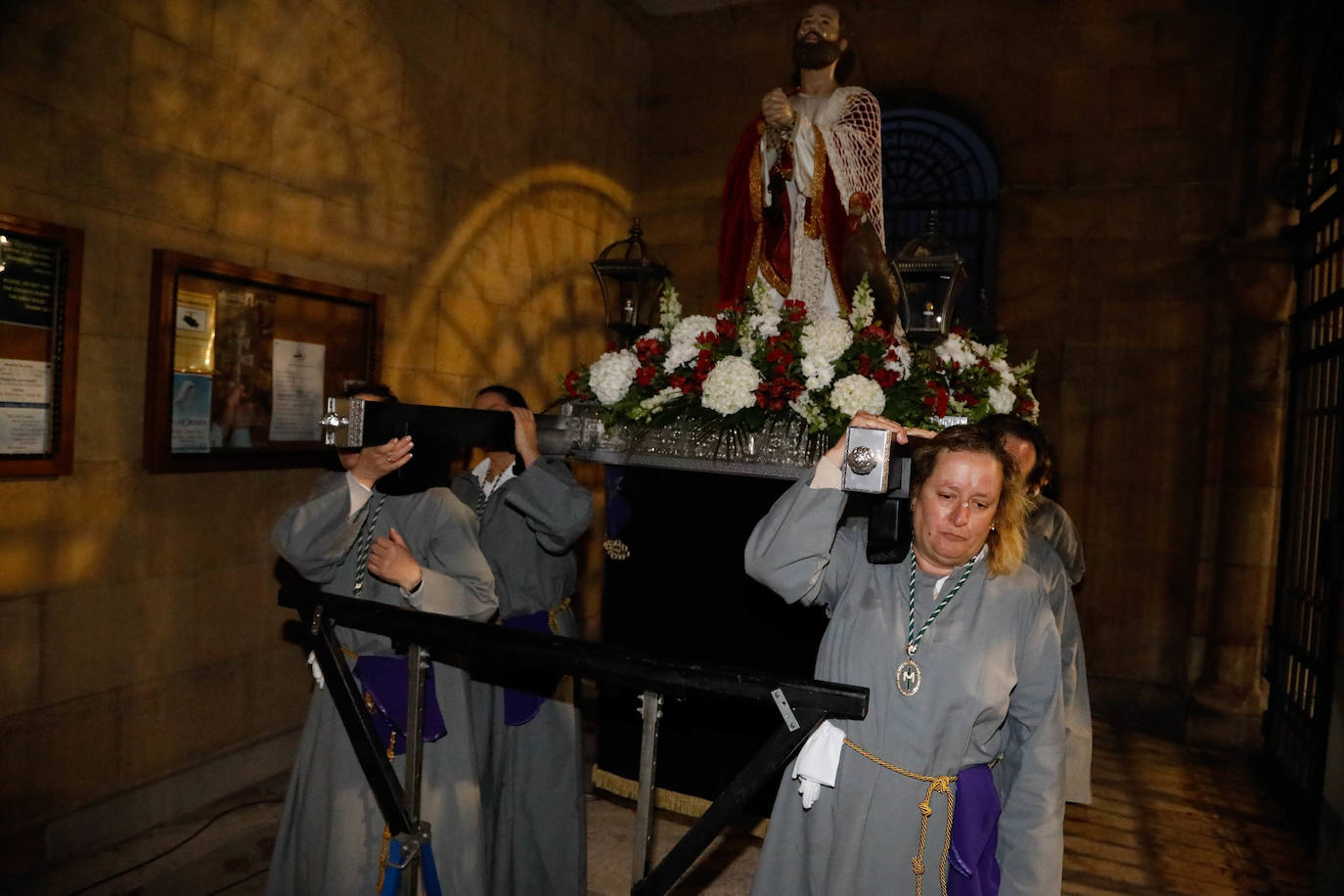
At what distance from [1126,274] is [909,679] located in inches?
225

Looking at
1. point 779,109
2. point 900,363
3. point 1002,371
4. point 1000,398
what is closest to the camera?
point 900,363

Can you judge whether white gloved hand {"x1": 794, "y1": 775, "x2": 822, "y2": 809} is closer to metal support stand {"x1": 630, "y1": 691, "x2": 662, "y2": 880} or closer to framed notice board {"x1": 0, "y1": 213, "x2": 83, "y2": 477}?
metal support stand {"x1": 630, "y1": 691, "x2": 662, "y2": 880}

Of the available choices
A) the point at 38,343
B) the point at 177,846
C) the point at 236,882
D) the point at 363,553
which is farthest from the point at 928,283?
the point at 177,846

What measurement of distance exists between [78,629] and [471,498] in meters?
1.71

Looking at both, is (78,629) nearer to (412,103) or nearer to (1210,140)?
(412,103)

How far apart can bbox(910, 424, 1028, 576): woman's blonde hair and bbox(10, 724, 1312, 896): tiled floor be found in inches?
90.0

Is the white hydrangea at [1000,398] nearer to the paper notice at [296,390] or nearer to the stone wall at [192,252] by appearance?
the paper notice at [296,390]

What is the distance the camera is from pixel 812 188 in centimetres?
381

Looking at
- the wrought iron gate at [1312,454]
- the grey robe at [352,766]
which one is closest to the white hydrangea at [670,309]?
the grey robe at [352,766]

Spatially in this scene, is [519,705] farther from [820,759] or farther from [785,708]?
[785,708]

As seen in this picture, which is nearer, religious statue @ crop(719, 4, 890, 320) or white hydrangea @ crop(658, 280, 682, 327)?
white hydrangea @ crop(658, 280, 682, 327)

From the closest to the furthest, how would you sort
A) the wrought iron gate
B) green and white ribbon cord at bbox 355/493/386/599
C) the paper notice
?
1. green and white ribbon cord at bbox 355/493/386/599
2. the paper notice
3. the wrought iron gate

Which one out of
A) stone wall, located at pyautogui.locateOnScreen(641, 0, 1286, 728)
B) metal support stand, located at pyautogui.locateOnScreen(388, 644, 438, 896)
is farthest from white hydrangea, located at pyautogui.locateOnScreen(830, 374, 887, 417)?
stone wall, located at pyautogui.locateOnScreen(641, 0, 1286, 728)

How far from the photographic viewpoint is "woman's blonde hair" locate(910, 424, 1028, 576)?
218 cm
